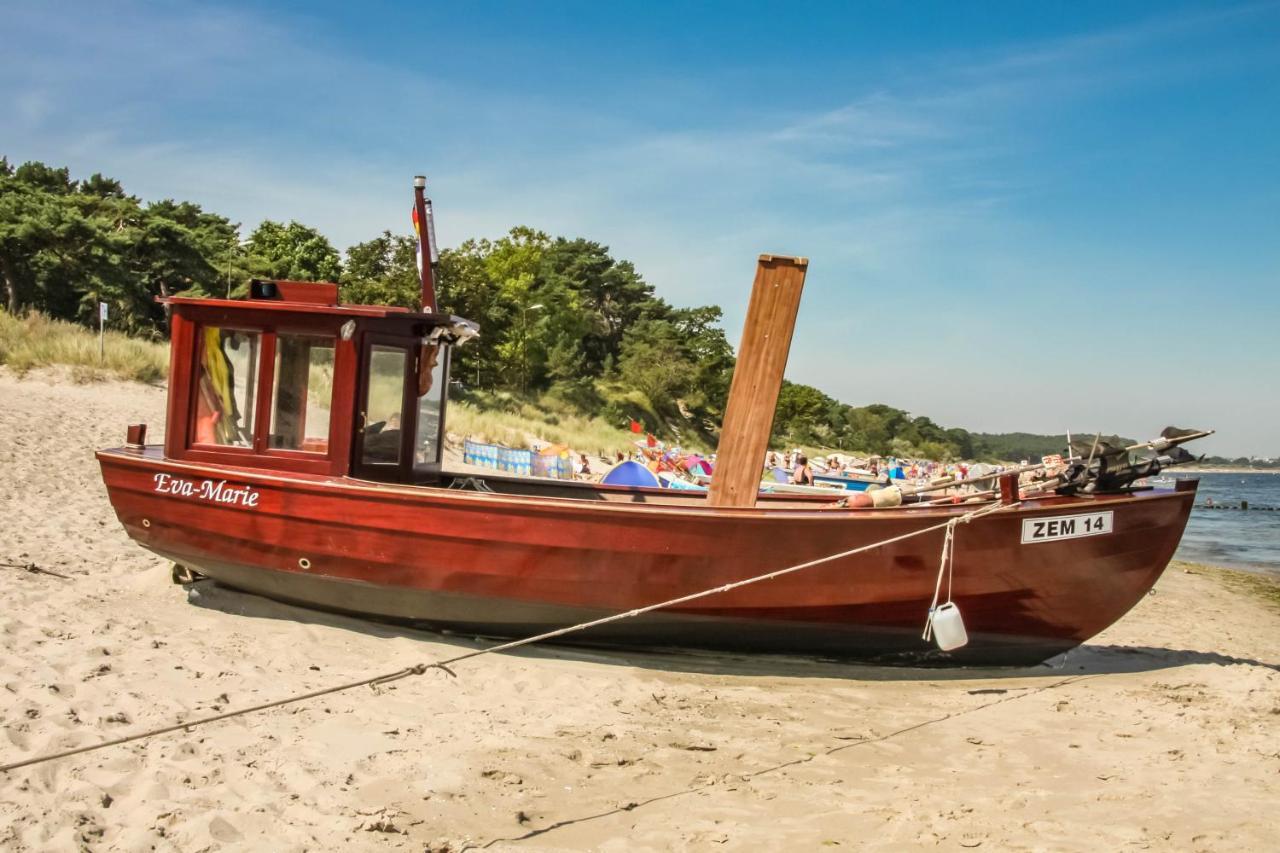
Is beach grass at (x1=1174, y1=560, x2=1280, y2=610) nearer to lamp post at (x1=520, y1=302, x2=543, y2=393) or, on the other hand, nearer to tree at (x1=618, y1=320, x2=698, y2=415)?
lamp post at (x1=520, y1=302, x2=543, y2=393)

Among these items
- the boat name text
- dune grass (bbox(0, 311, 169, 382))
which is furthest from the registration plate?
dune grass (bbox(0, 311, 169, 382))

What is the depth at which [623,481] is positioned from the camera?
598 inches

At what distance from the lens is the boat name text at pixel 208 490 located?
693 centimetres

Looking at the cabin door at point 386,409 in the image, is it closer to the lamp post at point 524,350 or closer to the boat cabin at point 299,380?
the boat cabin at point 299,380

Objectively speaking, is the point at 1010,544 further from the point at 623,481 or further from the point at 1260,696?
the point at 623,481

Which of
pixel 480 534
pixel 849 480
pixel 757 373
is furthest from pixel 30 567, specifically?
pixel 849 480

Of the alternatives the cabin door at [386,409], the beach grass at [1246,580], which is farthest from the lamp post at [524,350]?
the cabin door at [386,409]

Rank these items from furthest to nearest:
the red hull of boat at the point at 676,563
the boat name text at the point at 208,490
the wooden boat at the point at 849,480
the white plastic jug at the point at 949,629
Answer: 1. the wooden boat at the point at 849,480
2. the boat name text at the point at 208,490
3. the red hull of boat at the point at 676,563
4. the white plastic jug at the point at 949,629

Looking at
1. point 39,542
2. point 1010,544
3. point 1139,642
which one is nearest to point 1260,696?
point 1010,544

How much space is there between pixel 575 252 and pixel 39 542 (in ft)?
199

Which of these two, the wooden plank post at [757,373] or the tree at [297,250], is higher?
the tree at [297,250]

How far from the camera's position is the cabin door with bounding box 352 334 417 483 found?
7.11 meters

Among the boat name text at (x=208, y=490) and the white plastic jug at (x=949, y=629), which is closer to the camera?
the white plastic jug at (x=949, y=629)

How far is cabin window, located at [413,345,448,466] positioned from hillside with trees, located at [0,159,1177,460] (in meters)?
3.08
